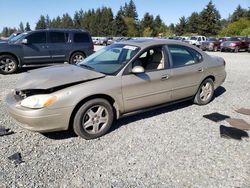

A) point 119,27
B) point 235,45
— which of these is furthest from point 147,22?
point 235,45

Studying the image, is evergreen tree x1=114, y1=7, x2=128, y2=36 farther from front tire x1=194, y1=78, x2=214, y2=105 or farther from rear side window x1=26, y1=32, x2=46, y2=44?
front tire x1=194, y1=78, x2=214, y2=105

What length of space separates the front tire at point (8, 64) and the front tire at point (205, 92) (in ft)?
26.0

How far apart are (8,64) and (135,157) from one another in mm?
8861

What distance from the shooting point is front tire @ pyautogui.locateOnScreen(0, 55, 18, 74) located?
10915 millimetres

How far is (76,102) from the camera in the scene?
13.7ft

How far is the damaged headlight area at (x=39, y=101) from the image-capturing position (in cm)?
399

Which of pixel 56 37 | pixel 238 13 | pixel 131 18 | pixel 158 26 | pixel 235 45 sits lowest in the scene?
pixel 235 45

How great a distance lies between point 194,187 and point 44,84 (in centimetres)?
259

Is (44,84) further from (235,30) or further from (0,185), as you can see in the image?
(235,30)

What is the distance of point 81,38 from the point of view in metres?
12.7

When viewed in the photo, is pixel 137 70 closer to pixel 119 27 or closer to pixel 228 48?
pixel 228 48

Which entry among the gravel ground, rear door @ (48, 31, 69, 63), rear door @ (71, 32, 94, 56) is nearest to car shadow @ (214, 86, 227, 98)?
the gravel ground

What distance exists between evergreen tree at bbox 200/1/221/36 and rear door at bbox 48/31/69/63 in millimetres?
60730

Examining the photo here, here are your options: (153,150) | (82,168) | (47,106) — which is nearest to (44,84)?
(47,106)
